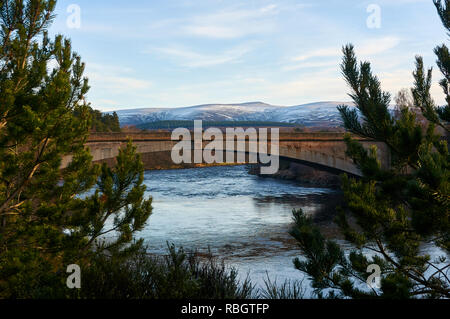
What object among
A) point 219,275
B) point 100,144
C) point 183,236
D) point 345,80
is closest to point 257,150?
point 100,144

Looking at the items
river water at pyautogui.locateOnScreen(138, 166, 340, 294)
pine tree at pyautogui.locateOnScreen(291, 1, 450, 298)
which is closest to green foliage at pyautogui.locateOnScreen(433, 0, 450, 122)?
pine tree at pyautogui.locateOnScreen(291, 1, 450, 298)

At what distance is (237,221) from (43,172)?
1943cm

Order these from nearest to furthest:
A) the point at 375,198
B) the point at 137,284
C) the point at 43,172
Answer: the point at 375,198 < the point at 137,284 < the point at 43,172

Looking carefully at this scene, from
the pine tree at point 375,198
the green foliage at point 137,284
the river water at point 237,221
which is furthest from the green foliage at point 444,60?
the river water at point 237,221

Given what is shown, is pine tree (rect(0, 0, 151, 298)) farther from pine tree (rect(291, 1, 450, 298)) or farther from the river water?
the river water

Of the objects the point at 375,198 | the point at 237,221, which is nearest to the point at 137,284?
the point at 375,198

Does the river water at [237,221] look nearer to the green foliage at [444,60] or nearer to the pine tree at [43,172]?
the pine tree at [43,172]

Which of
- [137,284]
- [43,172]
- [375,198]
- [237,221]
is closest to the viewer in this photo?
[375,198]

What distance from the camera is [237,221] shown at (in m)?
27.8

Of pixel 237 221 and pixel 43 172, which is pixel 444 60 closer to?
pixel 43 172

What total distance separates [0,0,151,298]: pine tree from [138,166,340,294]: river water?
6.32m

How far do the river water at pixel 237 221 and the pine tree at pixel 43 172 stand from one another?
6.32 metres

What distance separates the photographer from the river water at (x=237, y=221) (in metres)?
18.9

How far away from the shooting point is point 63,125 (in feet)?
26.1
